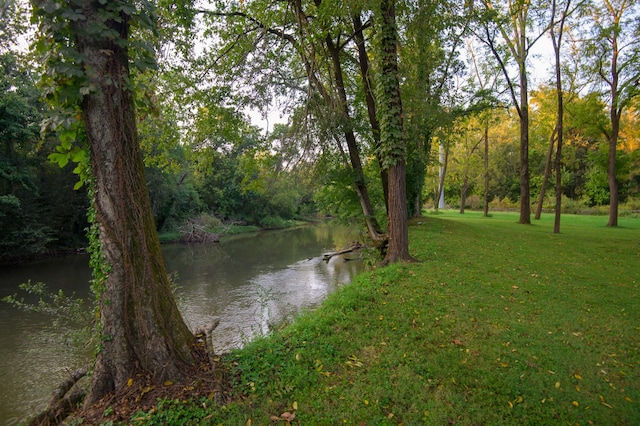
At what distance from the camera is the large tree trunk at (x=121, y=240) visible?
303 centimetres

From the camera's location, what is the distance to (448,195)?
48.5 metres

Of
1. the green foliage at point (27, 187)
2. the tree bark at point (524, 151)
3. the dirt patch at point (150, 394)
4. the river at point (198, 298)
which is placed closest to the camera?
the dirt patch at point (150, 394)

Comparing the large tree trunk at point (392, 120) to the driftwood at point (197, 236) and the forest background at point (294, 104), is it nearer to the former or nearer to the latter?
the forest background at point (294, 104)

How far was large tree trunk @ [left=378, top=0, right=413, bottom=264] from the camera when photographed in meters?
7.13

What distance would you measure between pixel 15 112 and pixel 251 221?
25.9m

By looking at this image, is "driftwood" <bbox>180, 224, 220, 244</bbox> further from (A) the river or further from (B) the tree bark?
(B) the tree bark

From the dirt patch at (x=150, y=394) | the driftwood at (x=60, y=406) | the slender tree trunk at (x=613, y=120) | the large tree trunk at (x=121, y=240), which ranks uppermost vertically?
the slender tree trunk at (x=613, y=120)

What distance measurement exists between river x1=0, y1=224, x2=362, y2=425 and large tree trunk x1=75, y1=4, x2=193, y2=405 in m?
1.54

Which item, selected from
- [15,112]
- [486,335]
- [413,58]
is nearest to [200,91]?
[413,58]

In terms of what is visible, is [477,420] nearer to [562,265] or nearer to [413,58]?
[562,265]

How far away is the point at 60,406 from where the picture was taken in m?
3.29

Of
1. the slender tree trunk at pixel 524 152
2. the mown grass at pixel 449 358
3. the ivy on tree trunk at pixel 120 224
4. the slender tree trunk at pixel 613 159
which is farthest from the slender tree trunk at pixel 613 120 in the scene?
the ivy on tree trunk at pixel 120 224

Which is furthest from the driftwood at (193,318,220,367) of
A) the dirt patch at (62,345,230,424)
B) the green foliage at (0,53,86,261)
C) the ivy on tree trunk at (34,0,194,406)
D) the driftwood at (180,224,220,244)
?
the driftwood at (180,224,220,244)

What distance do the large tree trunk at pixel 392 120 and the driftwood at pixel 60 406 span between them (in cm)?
611
